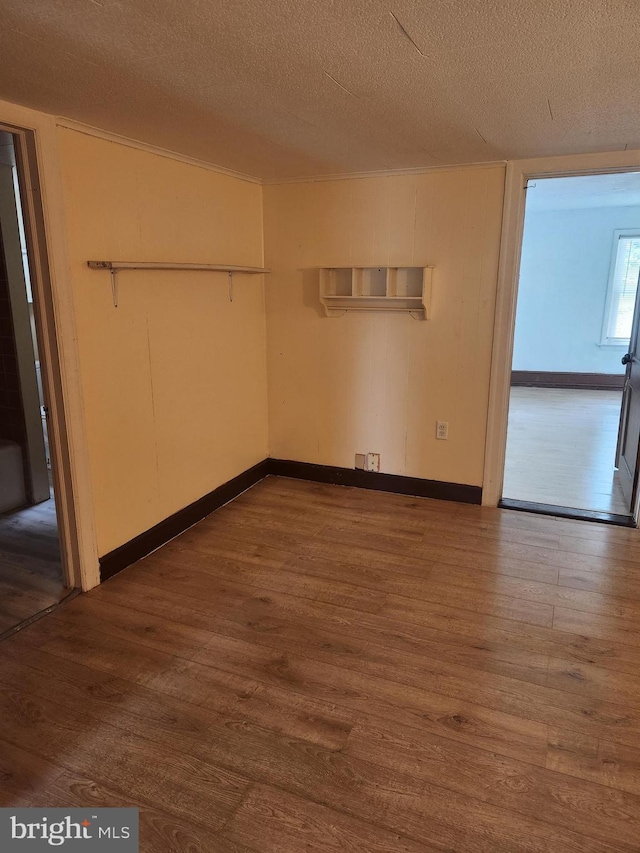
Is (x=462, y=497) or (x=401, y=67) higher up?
(x=401, y=67)

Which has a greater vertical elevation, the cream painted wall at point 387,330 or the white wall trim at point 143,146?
the white wall trim at point 143,146

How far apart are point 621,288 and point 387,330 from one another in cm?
518

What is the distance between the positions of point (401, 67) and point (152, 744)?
7.49 feet

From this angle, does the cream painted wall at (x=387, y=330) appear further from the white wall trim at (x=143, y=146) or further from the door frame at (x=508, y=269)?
the white wall trim at (x=143, y=146)

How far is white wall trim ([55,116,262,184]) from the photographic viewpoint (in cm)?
237

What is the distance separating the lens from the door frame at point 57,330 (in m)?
2.26

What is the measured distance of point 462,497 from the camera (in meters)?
3.73

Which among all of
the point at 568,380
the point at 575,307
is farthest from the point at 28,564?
the point at 575,307

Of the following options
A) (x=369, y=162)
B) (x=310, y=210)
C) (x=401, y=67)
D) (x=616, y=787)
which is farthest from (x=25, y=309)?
(x=616, y=787)

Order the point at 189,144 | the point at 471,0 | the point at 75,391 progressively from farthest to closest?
the point at 189,144
the point at 75,391
the point at 471,0

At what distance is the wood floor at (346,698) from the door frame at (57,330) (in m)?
0.29

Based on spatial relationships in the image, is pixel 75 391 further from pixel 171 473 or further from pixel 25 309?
pixel 25 309

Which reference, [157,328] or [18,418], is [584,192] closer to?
[157,328]

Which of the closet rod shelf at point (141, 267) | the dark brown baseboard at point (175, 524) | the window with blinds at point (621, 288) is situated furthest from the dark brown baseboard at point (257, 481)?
the window with blinds at point (621, 288)
